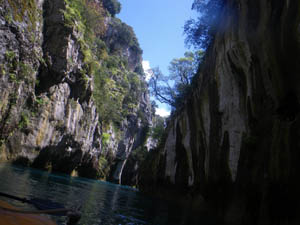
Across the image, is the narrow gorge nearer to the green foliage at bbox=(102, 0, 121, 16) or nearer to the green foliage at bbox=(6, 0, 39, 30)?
the green foliage at bbox=(6, 0, 39, 30)

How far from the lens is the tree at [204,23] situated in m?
14.8

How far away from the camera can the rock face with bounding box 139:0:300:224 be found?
703 centimetres

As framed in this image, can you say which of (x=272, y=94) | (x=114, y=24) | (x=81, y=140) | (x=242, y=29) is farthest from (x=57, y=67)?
(x=114, y=24)

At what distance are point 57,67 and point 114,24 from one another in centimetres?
3336

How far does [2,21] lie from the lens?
12.7 m

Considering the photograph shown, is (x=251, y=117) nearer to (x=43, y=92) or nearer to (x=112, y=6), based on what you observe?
(x=43, y=92)

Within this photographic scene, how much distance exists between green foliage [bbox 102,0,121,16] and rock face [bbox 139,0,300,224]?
45.4 metres

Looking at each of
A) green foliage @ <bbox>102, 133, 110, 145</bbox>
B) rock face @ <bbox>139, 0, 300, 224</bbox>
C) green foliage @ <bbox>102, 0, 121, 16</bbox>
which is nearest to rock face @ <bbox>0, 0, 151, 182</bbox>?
green foliage @ <bbox>102, 133, 110, 145</bbox>

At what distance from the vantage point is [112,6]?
174 feet

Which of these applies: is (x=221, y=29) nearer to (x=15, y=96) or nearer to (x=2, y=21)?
(x=2, y=21)

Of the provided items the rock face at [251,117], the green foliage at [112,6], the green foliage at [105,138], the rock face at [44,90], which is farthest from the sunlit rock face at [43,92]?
the green foliage at [112,6]

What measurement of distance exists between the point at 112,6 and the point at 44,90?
129 feet

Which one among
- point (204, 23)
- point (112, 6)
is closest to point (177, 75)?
point (204, 23)

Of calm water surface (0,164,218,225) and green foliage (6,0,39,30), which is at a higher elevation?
green foliage (6,0,39,30)
